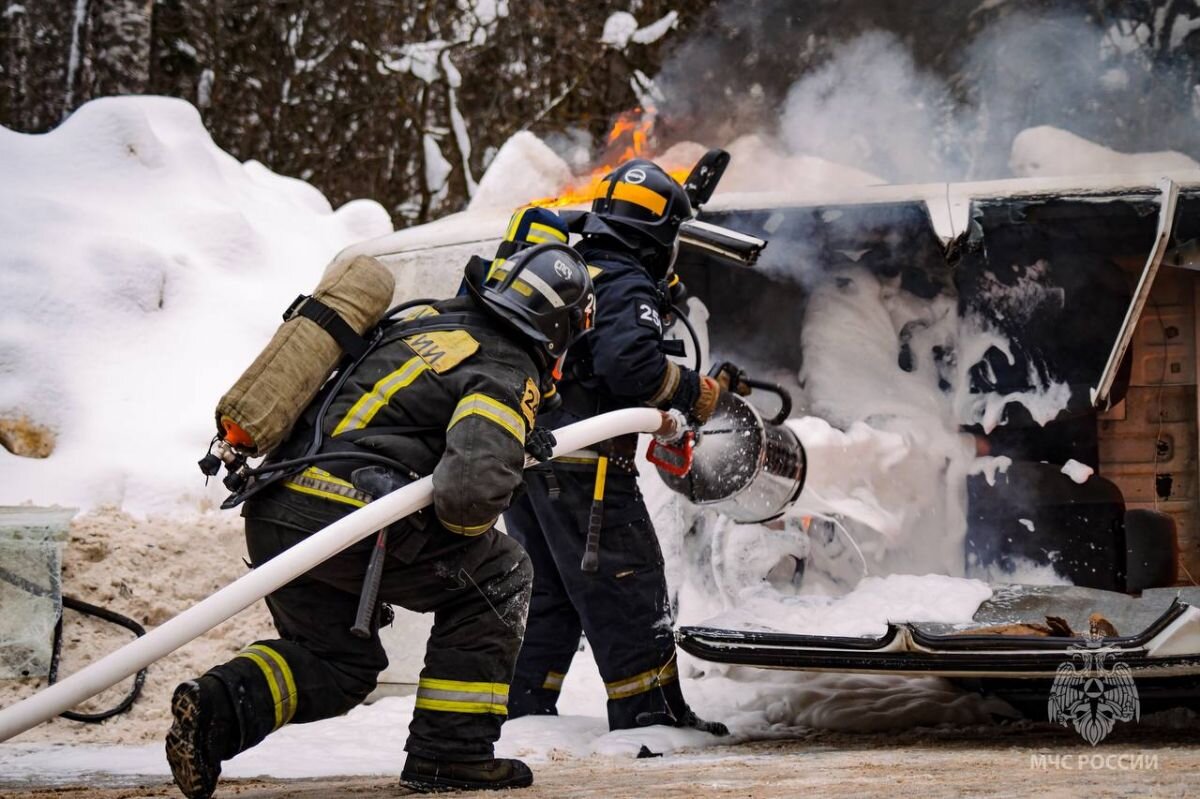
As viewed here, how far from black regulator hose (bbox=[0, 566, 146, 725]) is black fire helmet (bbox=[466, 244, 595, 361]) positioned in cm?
240

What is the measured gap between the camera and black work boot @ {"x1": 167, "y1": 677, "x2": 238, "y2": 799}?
9.43 feet

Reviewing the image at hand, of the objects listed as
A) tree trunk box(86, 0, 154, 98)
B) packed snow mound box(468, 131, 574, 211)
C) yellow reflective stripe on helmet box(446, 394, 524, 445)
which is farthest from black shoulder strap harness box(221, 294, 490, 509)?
tree trunk box(86, 0, 154, 98)

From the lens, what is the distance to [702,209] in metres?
5.32

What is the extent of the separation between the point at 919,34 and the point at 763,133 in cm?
394

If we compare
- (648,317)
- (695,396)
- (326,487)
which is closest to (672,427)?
(695,396)

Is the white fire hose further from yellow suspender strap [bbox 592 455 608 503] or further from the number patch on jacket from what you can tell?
the number patch on jacket

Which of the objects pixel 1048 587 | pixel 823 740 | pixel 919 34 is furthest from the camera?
pixel 919 34

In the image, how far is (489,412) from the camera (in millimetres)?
3096

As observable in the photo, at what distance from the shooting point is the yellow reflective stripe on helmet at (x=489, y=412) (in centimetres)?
309

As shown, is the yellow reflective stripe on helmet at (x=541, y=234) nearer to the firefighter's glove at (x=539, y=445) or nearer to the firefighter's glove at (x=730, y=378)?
the firefighter's glove at (x=730, y=378)

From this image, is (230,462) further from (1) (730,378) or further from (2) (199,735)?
(1) (730,378)

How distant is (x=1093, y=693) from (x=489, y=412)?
2.22 metres

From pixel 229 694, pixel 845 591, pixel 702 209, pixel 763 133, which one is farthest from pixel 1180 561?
pixel 229 694

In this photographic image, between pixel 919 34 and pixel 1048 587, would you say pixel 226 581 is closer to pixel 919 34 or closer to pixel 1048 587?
pixel 1048 587
